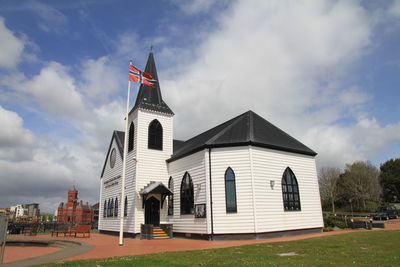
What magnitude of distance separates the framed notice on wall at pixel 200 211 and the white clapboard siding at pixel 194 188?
0.20 m

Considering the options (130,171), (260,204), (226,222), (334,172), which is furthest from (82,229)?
(334,172)

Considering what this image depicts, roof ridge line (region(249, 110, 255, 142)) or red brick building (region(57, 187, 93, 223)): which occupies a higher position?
roof ridge line (region(249, 110, 255, 142))

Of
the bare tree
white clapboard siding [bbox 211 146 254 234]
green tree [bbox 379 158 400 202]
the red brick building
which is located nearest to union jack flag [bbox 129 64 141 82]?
white clapboard siding [bbox 211 146 254 234]

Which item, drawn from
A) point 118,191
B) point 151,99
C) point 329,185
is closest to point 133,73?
point 151,99

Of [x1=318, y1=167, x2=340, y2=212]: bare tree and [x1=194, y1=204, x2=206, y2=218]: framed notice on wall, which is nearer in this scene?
[x1=194, y1=204, x2=206, y2=218]: framed notice on wall

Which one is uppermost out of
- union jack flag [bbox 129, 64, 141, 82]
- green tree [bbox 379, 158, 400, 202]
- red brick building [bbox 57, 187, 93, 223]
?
union jack flag [bbox 129, 64, 141, 82]

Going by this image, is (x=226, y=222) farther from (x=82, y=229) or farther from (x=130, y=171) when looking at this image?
(x=82, y=229)

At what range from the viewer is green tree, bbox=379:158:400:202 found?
2128 inches

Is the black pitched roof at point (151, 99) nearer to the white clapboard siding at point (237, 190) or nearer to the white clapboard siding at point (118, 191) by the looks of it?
the white clapboard siding at point (118, 191)

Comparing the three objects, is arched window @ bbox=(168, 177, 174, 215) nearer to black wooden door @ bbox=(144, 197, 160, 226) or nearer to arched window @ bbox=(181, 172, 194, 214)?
black wooden door @ bbox=(144, 197, 160, 226)

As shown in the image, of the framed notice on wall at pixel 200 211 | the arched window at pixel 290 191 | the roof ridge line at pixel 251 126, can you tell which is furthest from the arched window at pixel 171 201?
the arched window at pixel 290 191

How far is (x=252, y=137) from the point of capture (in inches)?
736

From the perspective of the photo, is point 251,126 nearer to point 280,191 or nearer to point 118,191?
point 280,191

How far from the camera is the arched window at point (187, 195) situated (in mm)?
19984
